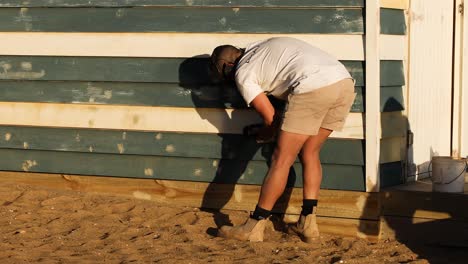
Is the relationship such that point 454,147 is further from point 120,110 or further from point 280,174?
point 120,110

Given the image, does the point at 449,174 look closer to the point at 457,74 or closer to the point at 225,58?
the point at 457,74

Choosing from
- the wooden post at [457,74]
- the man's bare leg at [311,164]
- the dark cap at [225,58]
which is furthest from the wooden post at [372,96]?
the wooden post at [457,74]

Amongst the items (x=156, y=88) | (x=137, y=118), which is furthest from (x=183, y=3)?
(x=137, y=118)

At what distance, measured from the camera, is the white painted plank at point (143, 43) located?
277 inches

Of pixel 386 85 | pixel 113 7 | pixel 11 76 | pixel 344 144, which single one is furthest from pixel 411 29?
pixel 11 76

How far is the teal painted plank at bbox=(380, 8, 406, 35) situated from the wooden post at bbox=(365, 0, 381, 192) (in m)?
0.11

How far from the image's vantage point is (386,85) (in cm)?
708

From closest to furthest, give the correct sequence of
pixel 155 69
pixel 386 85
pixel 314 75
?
pixel 314 75 → pixel 386 85 → pixel 155 69

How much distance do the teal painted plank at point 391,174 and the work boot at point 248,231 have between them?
0.96 meters

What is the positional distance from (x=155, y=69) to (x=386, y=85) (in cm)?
180

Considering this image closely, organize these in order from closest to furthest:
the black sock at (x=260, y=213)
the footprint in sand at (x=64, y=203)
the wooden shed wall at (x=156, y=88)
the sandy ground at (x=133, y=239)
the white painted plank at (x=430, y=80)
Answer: the sandy ground at (x=133, y=239)
the black sock at (x=260, y=213)
the wooden shed wall at (x=156, y=88)
the white painted plank at (x=430, y=80)
the footprint in sand at (x=64, y=203)

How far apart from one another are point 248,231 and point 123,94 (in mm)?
1638

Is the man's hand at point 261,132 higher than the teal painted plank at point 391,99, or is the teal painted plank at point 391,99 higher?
the teal painted plank at point 391,99

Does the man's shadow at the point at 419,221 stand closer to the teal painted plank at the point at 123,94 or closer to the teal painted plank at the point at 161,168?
the teal painted plank at the point at 161,168
